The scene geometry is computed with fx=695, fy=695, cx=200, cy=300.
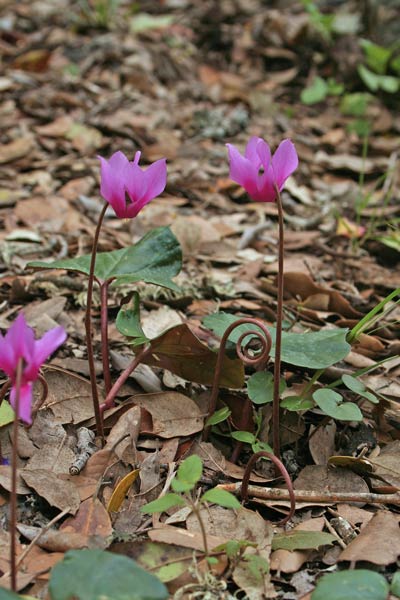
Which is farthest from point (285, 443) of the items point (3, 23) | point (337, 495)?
point (3, 23)

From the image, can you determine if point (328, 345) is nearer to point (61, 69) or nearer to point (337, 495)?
point (337, 495)

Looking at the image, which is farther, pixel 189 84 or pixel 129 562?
pixel 189 84

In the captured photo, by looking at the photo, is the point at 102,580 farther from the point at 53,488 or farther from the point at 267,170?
the point at 267,170

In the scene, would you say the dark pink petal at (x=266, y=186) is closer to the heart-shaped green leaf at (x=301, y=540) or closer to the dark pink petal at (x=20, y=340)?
the dark pink petal at (x=20, y=340)

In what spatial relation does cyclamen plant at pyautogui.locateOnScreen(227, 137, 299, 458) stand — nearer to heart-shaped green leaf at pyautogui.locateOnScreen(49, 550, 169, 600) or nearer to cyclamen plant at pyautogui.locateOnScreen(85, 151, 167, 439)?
cyclamen plant at pyautogui.locateOnScreen(85, 151, 167, 439)

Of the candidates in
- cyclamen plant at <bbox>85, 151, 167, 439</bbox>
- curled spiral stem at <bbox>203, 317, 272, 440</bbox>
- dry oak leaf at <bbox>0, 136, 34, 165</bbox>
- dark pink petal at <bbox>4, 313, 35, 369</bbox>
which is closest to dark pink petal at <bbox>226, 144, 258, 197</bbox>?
cyclamen plant at <bbox>85, 151, 167, 439</bbox>

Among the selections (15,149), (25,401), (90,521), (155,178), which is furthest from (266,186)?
(15,149)
